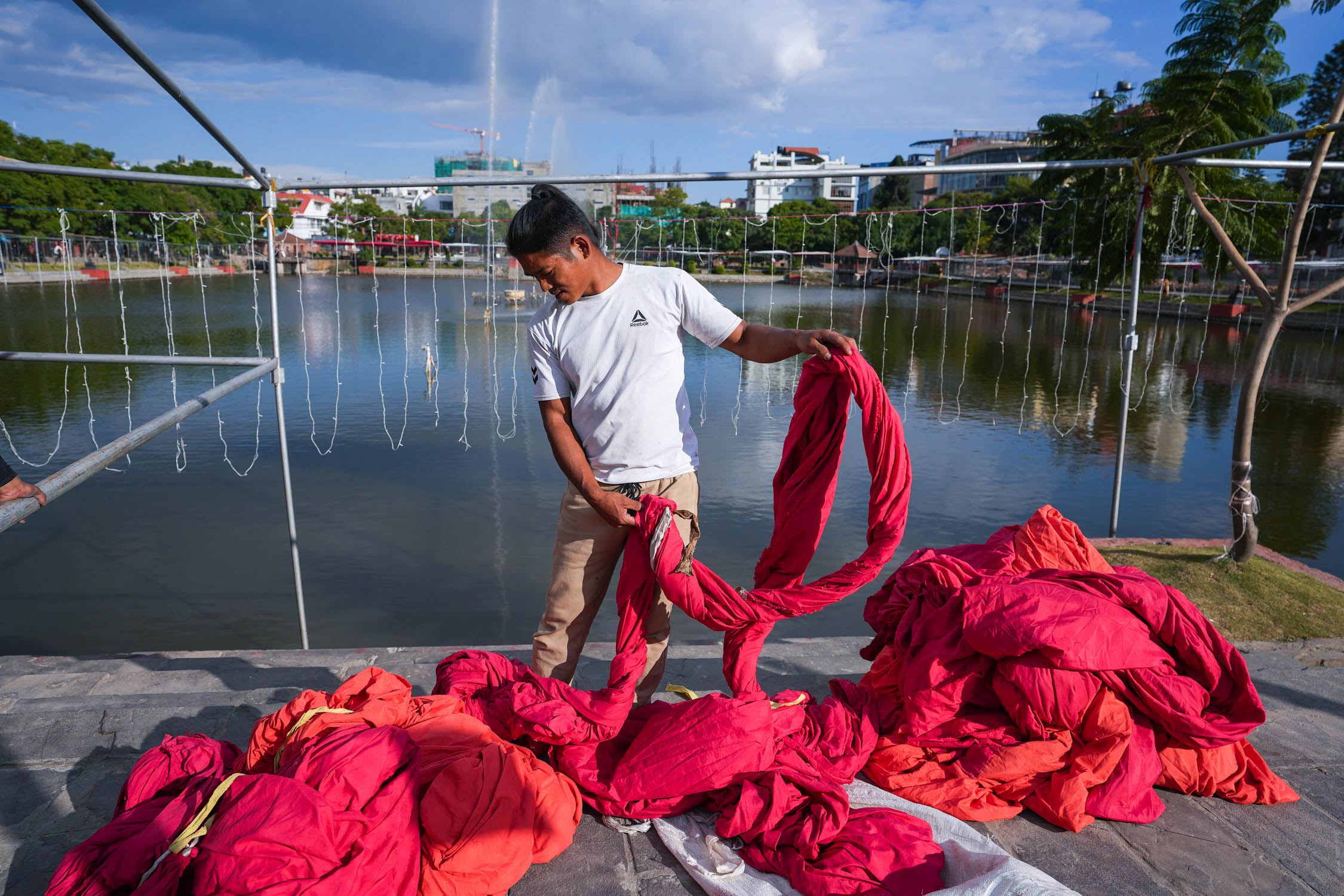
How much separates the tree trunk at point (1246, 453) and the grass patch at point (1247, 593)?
22 cm

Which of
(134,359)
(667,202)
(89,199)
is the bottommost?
(134,359)

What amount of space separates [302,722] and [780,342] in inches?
65.1

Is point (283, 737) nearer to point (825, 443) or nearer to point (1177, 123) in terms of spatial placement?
point (825, 443)

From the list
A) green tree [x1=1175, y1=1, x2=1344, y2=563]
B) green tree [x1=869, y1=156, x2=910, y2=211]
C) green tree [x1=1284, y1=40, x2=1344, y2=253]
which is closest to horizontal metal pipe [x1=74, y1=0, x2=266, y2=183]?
green tree [x1=1175, y1=1, x2=1344, y2=563]

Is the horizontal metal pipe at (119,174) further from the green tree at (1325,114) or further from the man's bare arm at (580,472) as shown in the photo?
the green tree at (1325,114)

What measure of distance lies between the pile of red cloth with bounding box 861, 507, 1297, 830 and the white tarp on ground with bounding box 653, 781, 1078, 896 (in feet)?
0.39

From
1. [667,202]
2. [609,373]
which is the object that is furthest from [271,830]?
[667,202]

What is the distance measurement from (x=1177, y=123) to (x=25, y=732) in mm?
9369

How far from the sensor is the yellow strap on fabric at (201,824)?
1.69 m

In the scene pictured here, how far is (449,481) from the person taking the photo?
8555 millimetres

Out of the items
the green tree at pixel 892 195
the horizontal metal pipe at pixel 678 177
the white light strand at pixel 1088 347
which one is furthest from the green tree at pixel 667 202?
the green tree at pixel 892 195

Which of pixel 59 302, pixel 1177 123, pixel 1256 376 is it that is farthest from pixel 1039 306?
pixel 59 302

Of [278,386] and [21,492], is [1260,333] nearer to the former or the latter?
[278,386]

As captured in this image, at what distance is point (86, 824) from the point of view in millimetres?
2174
